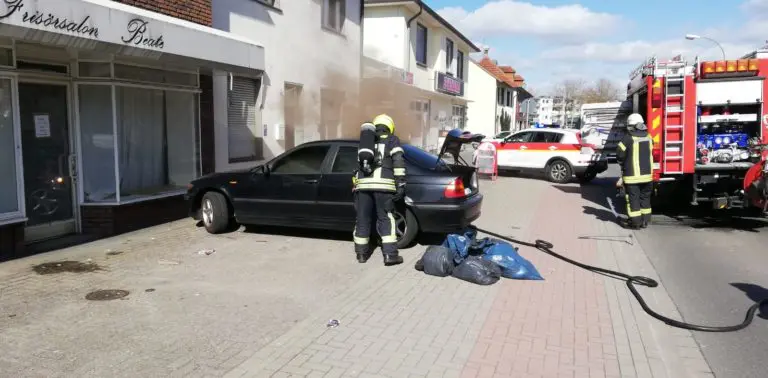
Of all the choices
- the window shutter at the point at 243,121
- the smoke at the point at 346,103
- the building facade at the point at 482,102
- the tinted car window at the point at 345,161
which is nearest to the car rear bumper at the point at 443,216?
the tinted car window at the point at 345,161

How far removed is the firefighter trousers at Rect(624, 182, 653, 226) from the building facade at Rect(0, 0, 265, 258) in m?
6.55

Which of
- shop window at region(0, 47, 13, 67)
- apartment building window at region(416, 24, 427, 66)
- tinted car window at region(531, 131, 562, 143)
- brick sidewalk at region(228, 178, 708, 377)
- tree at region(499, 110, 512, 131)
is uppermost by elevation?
apartment building window at region(416, 24, 427, 66)

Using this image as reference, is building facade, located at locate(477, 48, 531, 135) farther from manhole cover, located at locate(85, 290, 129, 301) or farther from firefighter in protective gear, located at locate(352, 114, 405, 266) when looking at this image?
manhole cover, located at locate(85, 290, 129, 301)

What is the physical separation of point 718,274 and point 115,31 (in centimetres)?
763

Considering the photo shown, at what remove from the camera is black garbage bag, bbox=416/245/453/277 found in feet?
20.1

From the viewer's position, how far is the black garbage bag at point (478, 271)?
232 inches

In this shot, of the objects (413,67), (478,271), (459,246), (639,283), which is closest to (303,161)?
(459,246)

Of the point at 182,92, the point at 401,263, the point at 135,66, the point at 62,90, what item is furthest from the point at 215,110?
the point at 401,263

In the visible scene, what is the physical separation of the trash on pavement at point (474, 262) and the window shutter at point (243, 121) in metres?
6.32

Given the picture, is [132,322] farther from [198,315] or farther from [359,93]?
[359,93]

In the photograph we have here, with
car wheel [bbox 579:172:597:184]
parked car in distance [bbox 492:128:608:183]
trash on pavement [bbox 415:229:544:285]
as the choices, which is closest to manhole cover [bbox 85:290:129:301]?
trash on pavement [bbox 415:229:544:285]

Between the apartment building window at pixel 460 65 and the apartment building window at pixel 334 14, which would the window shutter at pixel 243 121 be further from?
the apartment building window at pixel 460 65

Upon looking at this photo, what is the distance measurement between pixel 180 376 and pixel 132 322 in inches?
48.1

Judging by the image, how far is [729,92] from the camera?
9.34 meters
